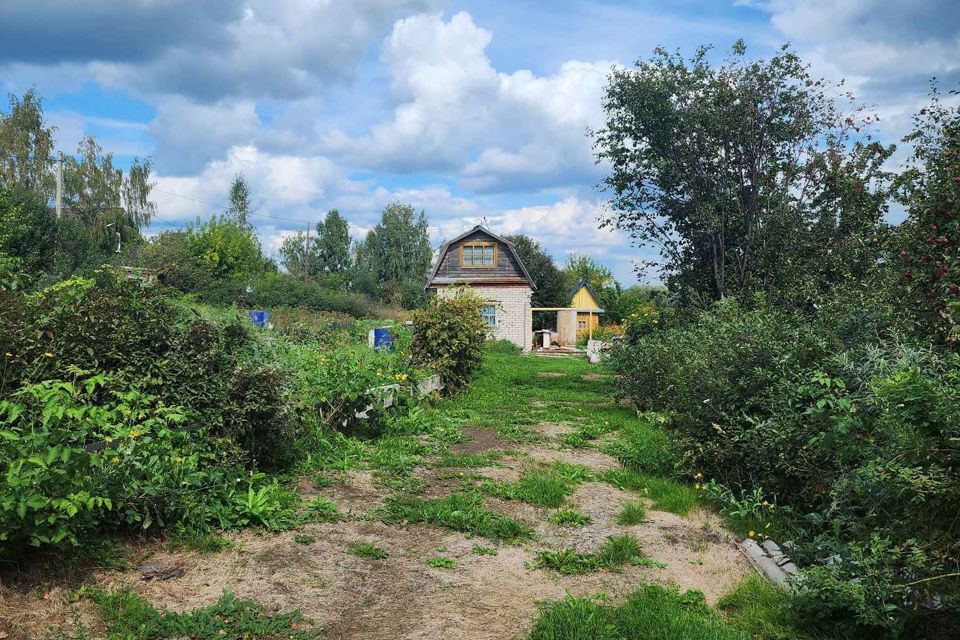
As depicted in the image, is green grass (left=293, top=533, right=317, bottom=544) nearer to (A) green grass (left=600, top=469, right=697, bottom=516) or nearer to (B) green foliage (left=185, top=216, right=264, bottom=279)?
(A) green grass (left=600, top=469, right=697, bottom=516)

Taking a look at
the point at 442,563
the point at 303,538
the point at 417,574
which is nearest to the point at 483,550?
the point at 442,563

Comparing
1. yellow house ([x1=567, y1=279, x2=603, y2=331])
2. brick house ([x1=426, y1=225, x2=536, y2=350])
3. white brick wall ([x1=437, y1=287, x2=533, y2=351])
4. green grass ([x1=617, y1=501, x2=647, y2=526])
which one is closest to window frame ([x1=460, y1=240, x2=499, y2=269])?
brick house ([x1=426, y1=225, x2=536, y2=350])

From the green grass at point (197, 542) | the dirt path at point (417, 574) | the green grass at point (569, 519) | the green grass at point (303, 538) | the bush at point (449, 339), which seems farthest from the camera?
the bush at point (449, 339)

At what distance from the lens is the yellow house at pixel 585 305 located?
43.1 m

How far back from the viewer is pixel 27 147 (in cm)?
4134

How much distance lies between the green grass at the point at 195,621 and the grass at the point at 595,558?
1688 millimetres

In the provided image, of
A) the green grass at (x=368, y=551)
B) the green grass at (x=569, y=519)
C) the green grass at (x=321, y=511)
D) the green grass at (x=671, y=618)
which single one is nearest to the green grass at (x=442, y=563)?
the green grass at (x=368, y=551)

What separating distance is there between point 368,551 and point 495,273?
28.2 metres

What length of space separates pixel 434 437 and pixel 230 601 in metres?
4.93

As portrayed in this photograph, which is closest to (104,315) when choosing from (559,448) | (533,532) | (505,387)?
(533,532)

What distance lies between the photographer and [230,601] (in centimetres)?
375

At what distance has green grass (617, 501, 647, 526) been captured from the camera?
5.56 metres

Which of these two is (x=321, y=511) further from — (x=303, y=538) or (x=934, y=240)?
(x=934, y=240)

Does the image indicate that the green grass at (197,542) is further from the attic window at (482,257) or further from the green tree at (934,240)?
the attic window at (482,257)
